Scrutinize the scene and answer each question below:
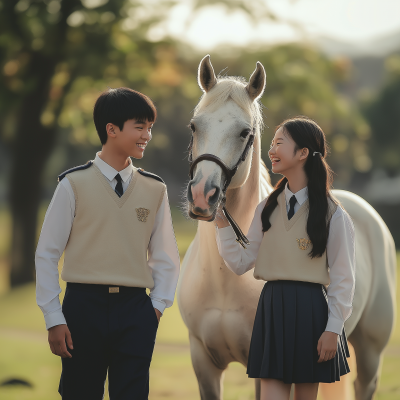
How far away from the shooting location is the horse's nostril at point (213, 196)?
2.10 meters

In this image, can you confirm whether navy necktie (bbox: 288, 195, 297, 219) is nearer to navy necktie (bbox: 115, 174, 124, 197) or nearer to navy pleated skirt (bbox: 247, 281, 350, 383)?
navy pleated skirt (bbox: 247, 281, 350, 383)

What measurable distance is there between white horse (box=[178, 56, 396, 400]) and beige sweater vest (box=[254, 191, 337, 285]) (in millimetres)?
299

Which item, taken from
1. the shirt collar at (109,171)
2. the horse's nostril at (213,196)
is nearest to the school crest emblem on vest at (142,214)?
the shirt collar at (109,171)

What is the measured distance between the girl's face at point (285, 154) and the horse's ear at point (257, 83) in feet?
1.24

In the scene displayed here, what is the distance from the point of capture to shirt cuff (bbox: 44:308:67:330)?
1927mm

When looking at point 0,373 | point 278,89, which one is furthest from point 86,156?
point 0,373

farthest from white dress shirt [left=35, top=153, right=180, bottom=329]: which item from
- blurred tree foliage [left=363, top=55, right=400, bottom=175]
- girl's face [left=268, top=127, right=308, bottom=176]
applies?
blurred tree foliage [left=363, top=55, right=400, bottom=175]

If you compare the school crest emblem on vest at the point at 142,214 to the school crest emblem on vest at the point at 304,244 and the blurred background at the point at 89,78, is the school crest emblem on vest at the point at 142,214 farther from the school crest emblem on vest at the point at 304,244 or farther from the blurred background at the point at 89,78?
the blurred background at the point at 89,78

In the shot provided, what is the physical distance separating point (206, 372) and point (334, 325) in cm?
107

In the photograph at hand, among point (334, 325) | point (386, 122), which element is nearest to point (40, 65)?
point (334, 325)

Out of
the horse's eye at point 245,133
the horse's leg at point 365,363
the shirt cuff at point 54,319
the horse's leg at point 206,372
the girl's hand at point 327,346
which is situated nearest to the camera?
the shirt cuff at point 54,319

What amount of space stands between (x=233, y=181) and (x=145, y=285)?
2.19 ft

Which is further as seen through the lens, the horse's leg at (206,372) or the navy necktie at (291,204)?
the horse's leg at (206,372)

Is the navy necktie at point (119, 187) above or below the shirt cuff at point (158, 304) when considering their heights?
above
